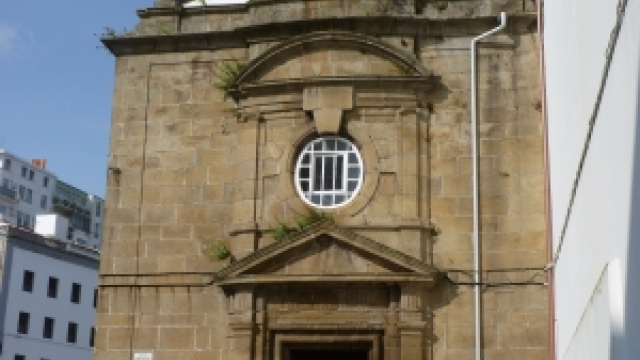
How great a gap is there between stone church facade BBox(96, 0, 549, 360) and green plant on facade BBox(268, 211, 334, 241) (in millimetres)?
22

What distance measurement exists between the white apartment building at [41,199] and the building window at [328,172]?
2028 inches

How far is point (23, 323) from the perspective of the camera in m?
41.5

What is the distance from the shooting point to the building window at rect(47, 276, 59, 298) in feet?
140

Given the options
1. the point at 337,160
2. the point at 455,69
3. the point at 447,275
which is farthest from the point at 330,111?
the point at 447,275

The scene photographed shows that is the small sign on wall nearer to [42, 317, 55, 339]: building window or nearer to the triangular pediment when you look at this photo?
the triangular pediment

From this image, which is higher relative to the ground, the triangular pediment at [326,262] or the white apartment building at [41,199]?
the white apartment building at [41,199]

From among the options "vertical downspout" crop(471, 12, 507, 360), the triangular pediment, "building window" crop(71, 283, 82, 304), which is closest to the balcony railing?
"building window" crop(71, 283, 82, 304)

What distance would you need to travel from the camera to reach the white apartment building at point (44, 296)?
40.4 m

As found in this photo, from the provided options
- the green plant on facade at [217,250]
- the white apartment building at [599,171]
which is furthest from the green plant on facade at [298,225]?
the white apartment building at [599,171]

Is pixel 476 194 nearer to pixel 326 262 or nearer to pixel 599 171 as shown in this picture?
pixel 326 262

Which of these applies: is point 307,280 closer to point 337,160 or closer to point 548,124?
point 337,160

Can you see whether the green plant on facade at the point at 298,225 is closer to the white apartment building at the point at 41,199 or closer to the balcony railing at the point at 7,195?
the white apartment building at the point at 41,199

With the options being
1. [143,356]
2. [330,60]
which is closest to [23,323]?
[143,356]

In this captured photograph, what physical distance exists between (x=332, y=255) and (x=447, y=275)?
64.7 inches
